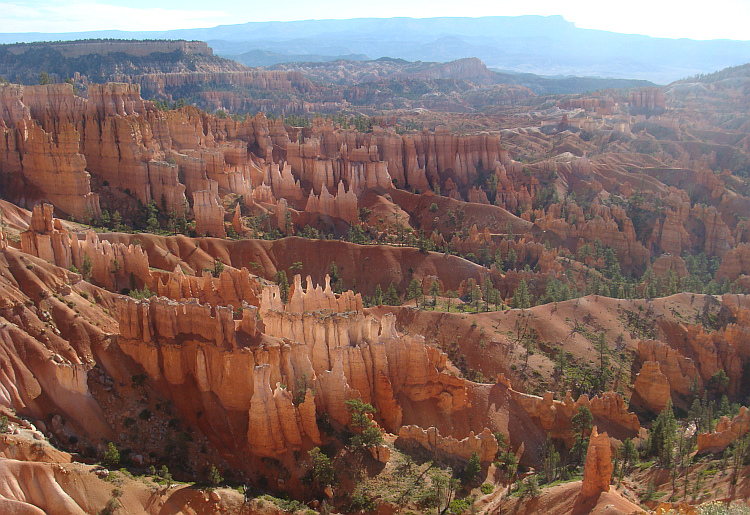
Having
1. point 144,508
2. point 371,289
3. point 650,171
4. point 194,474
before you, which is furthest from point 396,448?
point 650,171

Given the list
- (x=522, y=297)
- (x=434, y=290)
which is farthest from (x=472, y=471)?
(x=434, y=290)

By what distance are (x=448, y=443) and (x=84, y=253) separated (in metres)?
27.9

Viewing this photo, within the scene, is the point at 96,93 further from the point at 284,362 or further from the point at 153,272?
the point at 284,362

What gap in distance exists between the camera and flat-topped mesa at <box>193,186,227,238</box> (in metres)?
71.4

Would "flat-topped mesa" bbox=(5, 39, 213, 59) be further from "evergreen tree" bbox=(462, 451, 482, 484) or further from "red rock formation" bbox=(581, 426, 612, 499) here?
"red rock formation" bbox=(581, 426, 612, 499)

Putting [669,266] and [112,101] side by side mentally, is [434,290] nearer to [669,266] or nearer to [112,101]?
[669,266]

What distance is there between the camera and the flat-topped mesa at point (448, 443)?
38.2 metres

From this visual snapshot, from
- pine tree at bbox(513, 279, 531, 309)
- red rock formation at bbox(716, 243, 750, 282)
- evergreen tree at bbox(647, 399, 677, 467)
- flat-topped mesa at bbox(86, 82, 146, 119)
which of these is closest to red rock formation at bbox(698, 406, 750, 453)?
evergreen tree at bbox(647, 399, 677, 467)

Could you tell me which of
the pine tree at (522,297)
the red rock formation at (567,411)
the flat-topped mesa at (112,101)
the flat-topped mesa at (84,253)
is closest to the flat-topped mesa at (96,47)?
the flat-topped mesa at (112,101)

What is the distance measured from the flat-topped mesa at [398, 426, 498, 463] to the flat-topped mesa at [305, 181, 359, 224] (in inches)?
1831

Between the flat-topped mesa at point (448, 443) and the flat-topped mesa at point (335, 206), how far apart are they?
46495 millimetres

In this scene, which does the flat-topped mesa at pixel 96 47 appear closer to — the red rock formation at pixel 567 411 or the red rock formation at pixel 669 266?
the red rock formation at pixel 669 266

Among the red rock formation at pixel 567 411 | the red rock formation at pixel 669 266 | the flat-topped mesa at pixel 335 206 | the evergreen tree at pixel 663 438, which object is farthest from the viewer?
the flat-topped mesa at pixel 335 206

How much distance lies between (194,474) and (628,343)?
110 ft
